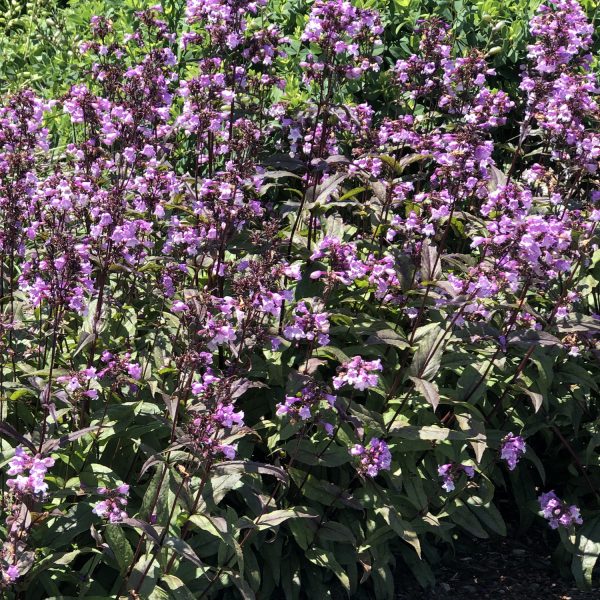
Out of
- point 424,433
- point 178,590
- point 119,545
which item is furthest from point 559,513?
point 119,545

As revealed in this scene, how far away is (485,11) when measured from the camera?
21.2 feet

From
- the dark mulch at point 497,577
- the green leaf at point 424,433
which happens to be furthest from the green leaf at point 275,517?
the dark mulch at point 497,577

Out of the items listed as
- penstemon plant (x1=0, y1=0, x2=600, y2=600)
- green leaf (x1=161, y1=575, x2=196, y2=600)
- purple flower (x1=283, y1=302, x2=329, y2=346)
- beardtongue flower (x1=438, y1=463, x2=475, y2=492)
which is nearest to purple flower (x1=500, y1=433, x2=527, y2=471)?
penstemon plant (x1=0, y1=0, x2=600, y2=600)

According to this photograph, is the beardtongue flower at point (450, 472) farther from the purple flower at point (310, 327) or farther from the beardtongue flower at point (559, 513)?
the purple flower at point (310, 327)

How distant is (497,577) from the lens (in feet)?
16.3

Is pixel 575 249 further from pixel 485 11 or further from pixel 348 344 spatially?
pixel 485 11

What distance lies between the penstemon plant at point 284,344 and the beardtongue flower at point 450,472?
16 mm

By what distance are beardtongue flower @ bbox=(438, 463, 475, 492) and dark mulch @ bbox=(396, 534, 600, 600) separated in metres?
0.65

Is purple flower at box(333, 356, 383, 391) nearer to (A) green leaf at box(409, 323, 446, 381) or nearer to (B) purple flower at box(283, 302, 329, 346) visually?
(B) purple flower at box(283, 302, 329, 346)

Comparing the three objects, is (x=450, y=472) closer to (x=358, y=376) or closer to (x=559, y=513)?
(x=559, y=513)

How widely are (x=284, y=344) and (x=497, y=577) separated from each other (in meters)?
1.65

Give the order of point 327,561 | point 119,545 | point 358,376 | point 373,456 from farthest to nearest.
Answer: point 327,561
point 373,456
point 119,545
point 358,376

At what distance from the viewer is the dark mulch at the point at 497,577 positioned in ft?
15.8

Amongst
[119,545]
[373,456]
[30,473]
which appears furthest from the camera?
[373,456]
